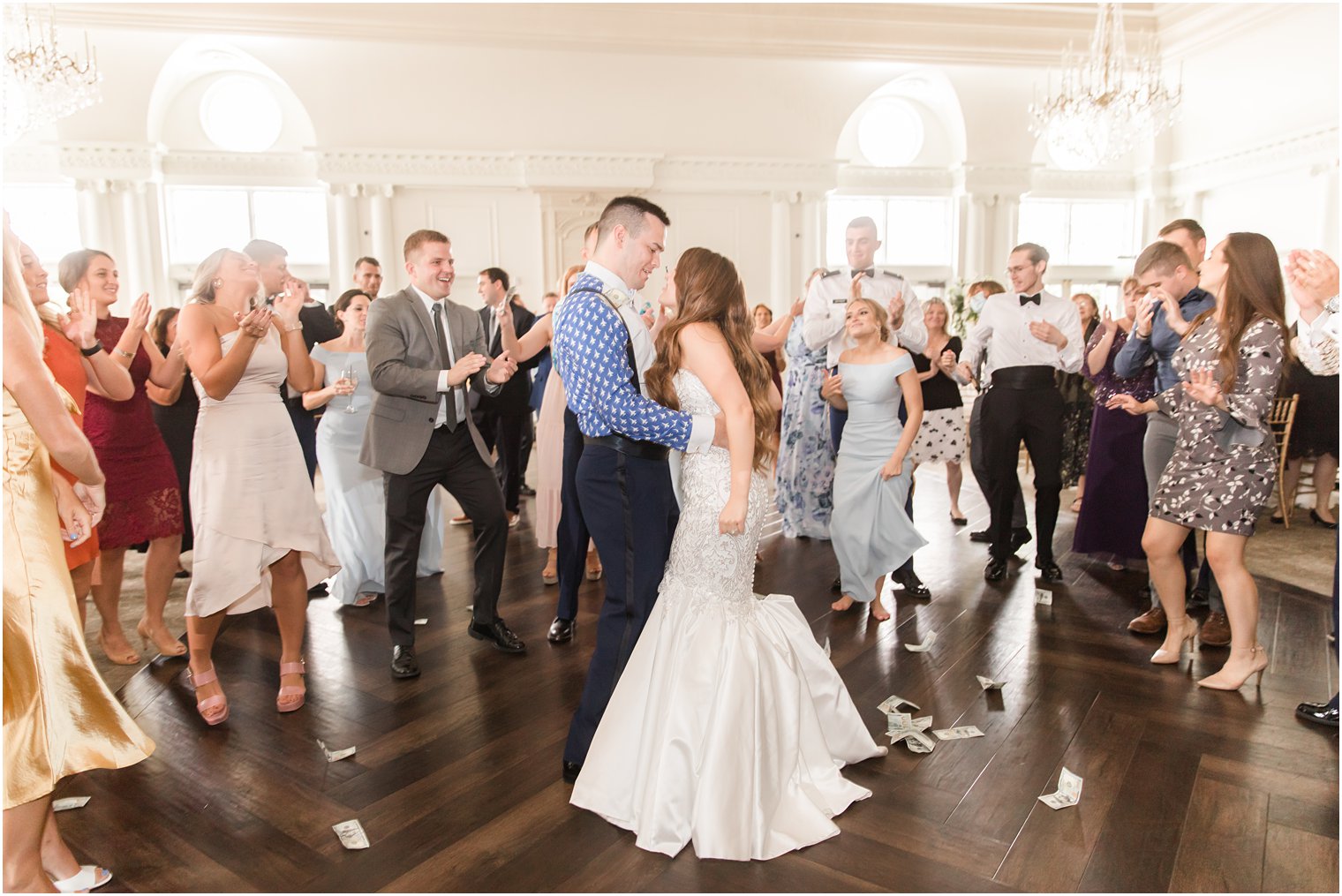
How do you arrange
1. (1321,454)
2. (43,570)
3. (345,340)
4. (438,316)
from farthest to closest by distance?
(1321,454), (345,340), (438,316), (43,570)

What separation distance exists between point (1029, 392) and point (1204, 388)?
5.47 ft

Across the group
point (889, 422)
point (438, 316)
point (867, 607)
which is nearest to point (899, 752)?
point (867, 607)

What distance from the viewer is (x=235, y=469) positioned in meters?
3.21

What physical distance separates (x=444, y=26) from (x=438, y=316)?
9.67 meters

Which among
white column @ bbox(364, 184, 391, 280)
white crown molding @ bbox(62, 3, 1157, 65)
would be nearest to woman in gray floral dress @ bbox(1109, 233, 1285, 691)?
white crown molding @ bbox(62, 3, 1157, 65)

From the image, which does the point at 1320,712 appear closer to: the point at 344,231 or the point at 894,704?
the point at 894,704

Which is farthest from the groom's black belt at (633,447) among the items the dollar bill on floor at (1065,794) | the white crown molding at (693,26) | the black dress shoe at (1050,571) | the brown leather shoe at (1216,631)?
the white crown molding at (693,26)

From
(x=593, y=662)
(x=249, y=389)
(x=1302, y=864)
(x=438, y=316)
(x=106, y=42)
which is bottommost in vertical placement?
(x=1302, y=864)

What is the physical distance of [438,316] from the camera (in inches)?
145

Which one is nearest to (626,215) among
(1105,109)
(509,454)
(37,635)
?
(37,635)

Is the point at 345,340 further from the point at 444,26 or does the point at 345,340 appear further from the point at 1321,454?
the point at 444,26

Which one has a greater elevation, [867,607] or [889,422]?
[889,422]

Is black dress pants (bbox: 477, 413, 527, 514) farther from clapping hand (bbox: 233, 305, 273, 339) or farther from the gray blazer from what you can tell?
clapping hand (bbox: 233, 305, 273, 339)

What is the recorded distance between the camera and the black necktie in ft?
11.9
